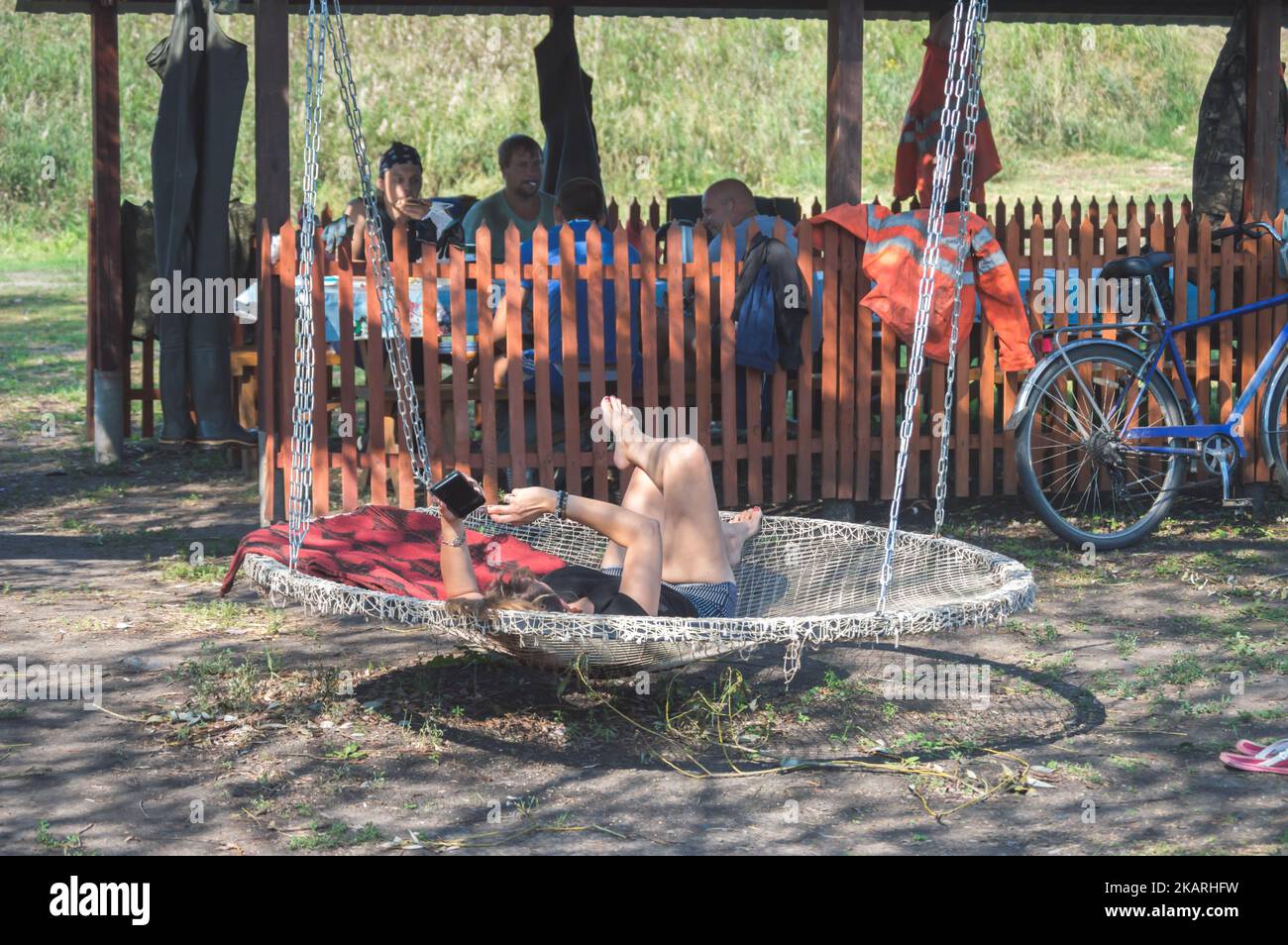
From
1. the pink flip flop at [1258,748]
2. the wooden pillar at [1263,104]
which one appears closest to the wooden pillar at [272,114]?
the pink flip flop at [1258,748]

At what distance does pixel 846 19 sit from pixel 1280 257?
2.65m

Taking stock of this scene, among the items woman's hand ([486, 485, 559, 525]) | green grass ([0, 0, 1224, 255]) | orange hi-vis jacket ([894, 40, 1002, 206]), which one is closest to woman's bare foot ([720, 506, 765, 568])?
woman's hand ([486, 485, 559, 525])

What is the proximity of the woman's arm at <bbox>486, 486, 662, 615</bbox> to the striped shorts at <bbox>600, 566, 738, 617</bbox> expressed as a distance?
0.30 meters

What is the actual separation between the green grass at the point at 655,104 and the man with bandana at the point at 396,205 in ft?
49.7

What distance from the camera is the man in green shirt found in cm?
982

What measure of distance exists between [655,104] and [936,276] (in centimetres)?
1870

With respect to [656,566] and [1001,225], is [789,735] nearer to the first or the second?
[656,566]

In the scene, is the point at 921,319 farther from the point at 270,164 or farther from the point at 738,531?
the point at 270,164

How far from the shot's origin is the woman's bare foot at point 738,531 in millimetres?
6227

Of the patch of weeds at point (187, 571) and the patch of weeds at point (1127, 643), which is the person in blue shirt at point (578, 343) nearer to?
the patch of weeds at point (187, 571)

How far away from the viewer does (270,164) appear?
8203 mm

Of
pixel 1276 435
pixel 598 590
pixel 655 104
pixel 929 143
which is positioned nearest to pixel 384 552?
pixel 598 590

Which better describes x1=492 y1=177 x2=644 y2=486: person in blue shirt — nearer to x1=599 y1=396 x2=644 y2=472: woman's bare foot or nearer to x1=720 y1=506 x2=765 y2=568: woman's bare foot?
x1=720 y1=506 x2=765 y2=568: woman's bare foot

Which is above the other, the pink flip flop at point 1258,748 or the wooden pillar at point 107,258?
the wooden pillar at point 107,258
